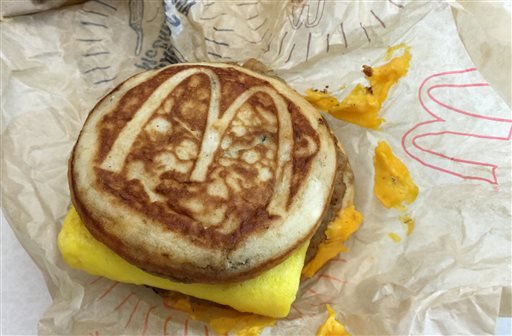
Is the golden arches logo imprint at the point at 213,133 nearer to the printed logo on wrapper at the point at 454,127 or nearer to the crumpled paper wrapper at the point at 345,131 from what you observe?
the crumpled paper wrapper at the point at 345,131

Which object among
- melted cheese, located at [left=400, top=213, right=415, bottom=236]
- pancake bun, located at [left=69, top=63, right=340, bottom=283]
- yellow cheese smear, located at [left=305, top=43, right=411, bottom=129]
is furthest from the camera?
yellow cheese smear, located at [left=305, top=43, right=411, bottom=129]

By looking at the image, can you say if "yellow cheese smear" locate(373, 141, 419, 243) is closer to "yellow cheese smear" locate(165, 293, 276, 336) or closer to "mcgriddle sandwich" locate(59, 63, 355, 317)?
"mcgriddle sandwich" locate(59, 63, 355, 317)

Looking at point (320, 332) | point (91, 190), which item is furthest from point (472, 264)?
point (91, 190)

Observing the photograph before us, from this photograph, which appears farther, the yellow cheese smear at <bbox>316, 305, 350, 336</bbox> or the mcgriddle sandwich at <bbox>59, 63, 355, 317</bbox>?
the yellow cheese smear at <bbox>316, 305, 350, 336</bbox>

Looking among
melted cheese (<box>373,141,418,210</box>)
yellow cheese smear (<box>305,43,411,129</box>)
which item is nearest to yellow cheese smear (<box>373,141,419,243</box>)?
melted cheese (<box>373,141,418,210</box>)

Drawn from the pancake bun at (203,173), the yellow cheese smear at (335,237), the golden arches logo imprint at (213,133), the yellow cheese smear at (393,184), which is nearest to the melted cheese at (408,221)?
the yellow cheese smear at (393,184)

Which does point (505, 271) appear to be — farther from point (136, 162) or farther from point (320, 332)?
point (136, 162)
